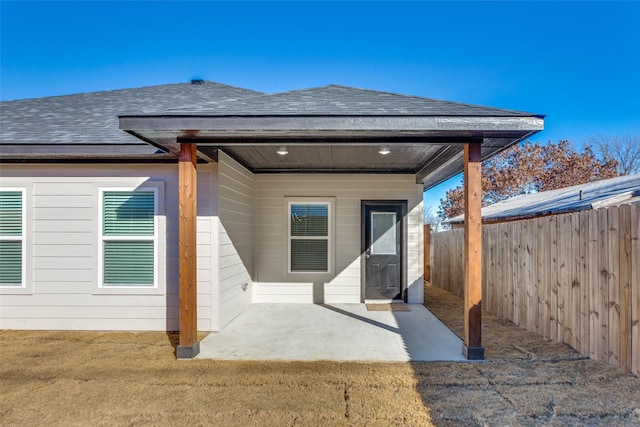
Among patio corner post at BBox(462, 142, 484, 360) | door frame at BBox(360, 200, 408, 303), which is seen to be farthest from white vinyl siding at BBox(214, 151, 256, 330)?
patio corner post at BBox(462, 142, 484, 360)

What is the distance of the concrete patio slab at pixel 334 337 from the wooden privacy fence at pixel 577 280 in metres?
1.17

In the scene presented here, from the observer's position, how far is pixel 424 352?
3.85 metres

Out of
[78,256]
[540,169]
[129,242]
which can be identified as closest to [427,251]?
[129,242]

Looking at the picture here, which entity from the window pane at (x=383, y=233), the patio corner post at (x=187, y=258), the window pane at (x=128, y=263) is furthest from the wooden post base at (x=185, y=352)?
the window pane at (x=383, y=233)

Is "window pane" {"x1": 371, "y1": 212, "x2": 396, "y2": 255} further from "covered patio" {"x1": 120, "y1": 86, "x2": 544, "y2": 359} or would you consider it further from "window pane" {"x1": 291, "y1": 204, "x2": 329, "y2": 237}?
"covered patio" {"x1": 120, "y1": 86, "x2": 544, "y2": 359}

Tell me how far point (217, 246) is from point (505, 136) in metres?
3.77

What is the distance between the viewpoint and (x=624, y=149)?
20.8 metres

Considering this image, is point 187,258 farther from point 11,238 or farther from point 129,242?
point 11,238

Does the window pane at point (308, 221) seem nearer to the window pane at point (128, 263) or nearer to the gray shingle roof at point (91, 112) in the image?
the gray shingle roof at point (91, 112)

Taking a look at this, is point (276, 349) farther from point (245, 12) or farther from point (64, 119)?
point (245, 12)

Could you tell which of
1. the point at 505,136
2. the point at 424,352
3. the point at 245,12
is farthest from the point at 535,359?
the point at 245,12

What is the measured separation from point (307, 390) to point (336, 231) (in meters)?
4.00

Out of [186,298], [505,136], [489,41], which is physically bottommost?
[186,298]

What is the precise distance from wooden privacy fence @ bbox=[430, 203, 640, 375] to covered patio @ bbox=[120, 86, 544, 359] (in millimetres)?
1140
